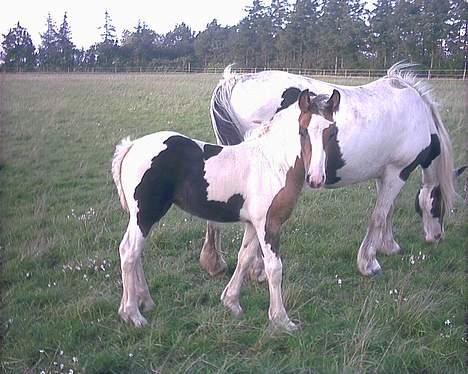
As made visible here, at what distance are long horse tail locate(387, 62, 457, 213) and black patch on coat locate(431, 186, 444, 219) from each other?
0.15 ft

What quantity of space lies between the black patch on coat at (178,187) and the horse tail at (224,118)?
1.25m

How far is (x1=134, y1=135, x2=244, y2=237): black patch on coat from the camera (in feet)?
11.8

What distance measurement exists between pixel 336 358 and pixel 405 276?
1722mm

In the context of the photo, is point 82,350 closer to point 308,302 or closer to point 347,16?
point 308,302

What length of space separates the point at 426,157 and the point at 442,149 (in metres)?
0.25

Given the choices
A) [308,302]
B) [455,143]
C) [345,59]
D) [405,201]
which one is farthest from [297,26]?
[308,302]

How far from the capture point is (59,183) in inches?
289

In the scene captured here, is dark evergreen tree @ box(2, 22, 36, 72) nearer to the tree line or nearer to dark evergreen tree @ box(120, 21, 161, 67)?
the tree line

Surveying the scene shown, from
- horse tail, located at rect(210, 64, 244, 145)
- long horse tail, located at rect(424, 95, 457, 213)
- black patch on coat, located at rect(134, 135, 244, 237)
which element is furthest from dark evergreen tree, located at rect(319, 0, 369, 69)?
black patch on coat, located at rect(134, 135, 244, 237)

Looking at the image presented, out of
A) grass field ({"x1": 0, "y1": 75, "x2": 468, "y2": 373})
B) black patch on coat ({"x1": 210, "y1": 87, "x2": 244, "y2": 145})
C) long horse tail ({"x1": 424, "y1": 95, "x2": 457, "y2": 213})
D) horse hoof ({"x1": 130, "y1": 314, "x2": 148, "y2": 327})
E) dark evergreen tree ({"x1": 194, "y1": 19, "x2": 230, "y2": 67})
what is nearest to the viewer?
grass field ({"x1": 0, "y1": 75, "x2": 468, "y2": 373})

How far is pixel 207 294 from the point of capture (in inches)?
160

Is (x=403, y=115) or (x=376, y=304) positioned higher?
(x=403, y=115)

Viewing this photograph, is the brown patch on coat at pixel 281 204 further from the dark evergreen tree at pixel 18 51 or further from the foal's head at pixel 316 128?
the dark evergreen tree at pixel 18 51

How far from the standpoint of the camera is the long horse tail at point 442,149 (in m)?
5.19
